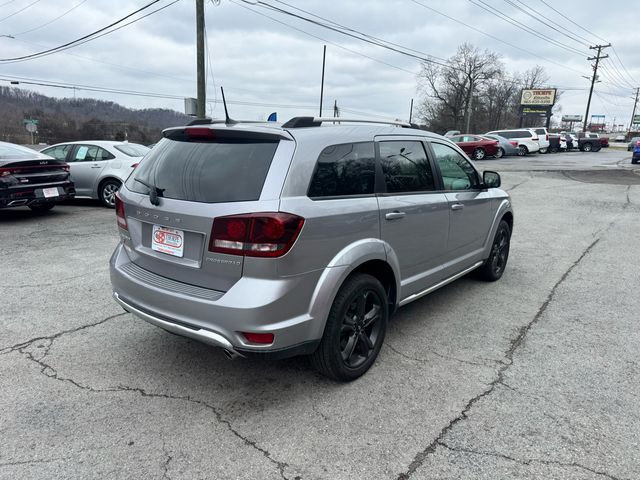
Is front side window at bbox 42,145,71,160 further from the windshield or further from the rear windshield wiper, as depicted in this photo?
the rear windshield wiper

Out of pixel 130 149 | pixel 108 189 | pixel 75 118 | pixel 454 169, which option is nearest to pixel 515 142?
pixel 130 149

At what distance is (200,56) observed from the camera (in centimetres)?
1573

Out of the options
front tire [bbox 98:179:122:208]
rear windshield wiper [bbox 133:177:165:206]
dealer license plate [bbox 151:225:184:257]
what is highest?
rear windshield wiper [bbox 133:177:165:206]

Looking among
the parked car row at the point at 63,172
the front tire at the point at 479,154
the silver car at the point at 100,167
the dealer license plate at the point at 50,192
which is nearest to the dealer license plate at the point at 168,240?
the parked car row at the point at 63,172

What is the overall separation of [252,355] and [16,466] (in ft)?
4.20

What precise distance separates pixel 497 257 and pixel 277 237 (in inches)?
148

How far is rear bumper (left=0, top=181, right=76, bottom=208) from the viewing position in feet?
24.7

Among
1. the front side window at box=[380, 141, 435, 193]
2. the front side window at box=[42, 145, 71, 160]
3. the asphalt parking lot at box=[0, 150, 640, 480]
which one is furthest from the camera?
the front side window at box=[42, 145, 71, 160]

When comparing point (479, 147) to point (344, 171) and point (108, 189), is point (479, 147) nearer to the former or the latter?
point (108, 189)

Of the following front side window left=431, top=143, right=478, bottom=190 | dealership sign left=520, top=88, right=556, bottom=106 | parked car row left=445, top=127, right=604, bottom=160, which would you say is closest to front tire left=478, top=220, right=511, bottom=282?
front side window left=431, top=143, right=478, bottom=190

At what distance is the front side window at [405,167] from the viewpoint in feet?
11.2

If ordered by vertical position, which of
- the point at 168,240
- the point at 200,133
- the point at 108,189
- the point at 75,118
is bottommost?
the point at 108,189

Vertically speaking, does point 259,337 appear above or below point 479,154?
below

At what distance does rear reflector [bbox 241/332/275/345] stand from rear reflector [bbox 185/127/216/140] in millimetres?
1313
